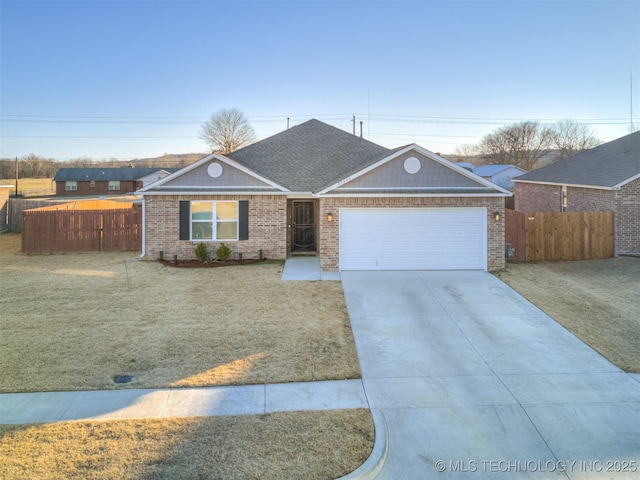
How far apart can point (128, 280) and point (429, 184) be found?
10.1 meters

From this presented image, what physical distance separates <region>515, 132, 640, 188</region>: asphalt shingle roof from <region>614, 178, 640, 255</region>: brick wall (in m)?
0.45

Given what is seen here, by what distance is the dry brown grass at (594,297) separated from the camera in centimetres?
809

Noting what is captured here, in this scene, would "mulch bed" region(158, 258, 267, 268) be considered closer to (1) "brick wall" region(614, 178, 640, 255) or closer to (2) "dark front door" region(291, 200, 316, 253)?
(2) "dark front door" region(291, 200, 316, 253)

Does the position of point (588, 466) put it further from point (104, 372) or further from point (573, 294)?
point (573, 294)

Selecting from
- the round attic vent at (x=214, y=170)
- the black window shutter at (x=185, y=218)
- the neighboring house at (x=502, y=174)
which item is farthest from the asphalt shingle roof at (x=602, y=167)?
the neighboring house at (x=502, y=174)

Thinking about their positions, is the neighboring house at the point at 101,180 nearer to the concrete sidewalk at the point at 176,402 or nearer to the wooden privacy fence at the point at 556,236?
the wooden privacy fence at the point at 556,236

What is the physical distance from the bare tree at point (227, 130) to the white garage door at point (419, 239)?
1680 inches

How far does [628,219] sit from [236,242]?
14877mm

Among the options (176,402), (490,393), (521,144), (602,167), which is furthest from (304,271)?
(521,144)

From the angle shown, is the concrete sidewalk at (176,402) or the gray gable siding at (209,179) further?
the gray gable siding at (209,179)

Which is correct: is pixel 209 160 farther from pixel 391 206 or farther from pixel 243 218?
pixel 391 206

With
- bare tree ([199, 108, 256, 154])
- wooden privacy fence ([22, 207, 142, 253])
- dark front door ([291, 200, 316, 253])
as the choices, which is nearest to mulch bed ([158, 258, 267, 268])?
dark front door ([291, 200, 316, 253])

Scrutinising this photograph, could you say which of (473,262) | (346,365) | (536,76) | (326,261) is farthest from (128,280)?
(536,76)

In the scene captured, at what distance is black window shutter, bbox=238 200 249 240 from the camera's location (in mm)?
15492
